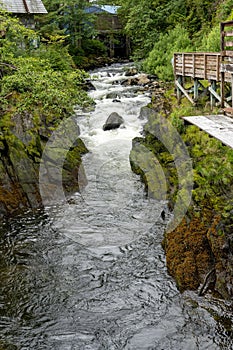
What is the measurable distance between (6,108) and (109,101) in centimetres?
921

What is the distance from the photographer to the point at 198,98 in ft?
51.1

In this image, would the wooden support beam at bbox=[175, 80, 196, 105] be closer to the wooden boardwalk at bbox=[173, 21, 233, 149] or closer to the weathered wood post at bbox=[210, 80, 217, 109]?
the wooden boardwalk at bbox=[173, 21, 233, 149]

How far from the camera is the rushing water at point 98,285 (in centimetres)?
725

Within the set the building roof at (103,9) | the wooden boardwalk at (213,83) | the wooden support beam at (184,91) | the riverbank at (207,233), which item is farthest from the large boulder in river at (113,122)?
the building roof at (103,9)

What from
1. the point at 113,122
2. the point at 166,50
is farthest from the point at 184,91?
the point at 166,50

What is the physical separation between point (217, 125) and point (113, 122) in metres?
8.13

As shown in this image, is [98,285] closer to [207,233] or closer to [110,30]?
[207,233]

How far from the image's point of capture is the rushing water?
7.25 m

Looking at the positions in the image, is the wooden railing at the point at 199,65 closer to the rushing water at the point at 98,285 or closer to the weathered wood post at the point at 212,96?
the weathered wood post at the point at 212,96

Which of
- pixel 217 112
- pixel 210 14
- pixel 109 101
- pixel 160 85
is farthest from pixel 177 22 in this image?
pixel 217 112

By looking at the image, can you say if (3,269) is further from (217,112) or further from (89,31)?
(89,31)

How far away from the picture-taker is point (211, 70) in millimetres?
13945

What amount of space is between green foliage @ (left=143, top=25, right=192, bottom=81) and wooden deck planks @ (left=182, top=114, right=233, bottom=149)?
434 inches

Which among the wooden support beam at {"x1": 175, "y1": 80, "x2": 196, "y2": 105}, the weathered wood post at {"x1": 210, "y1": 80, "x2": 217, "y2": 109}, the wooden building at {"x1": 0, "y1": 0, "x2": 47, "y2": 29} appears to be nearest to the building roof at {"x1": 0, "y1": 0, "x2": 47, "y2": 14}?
the wooden building at {"x1": 0, "y1": 0, "x2": 47, "y2": 29}
